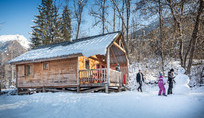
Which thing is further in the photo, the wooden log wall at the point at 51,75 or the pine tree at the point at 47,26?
the pine tree at the point at 47,26

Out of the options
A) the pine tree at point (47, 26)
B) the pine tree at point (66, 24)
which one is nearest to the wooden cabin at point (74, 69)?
the pine tree at point (47, 26)

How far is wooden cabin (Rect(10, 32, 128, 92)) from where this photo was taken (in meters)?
11.0

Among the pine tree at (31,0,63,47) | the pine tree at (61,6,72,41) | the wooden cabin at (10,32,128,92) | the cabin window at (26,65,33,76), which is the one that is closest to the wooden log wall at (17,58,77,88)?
the wooden cabin at (10,32,128,92)

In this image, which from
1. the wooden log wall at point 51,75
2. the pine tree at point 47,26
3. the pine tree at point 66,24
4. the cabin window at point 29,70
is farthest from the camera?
the pine tree at point 66,24

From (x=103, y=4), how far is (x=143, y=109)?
22.3 m

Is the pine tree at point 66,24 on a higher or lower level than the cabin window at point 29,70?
higher

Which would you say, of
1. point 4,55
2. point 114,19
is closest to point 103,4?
point 114,19

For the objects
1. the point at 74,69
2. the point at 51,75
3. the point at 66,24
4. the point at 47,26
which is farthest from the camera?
the point at 66,24

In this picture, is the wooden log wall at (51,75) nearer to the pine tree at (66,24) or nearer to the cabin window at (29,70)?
the cabin window at (29,70)

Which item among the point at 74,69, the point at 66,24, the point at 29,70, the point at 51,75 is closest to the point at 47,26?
the point at 66,24

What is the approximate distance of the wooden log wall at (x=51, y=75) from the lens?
1230 centimetres

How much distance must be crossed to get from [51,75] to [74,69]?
2.71m

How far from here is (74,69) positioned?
1216 cm

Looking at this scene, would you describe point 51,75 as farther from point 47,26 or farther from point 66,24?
point 66,24
